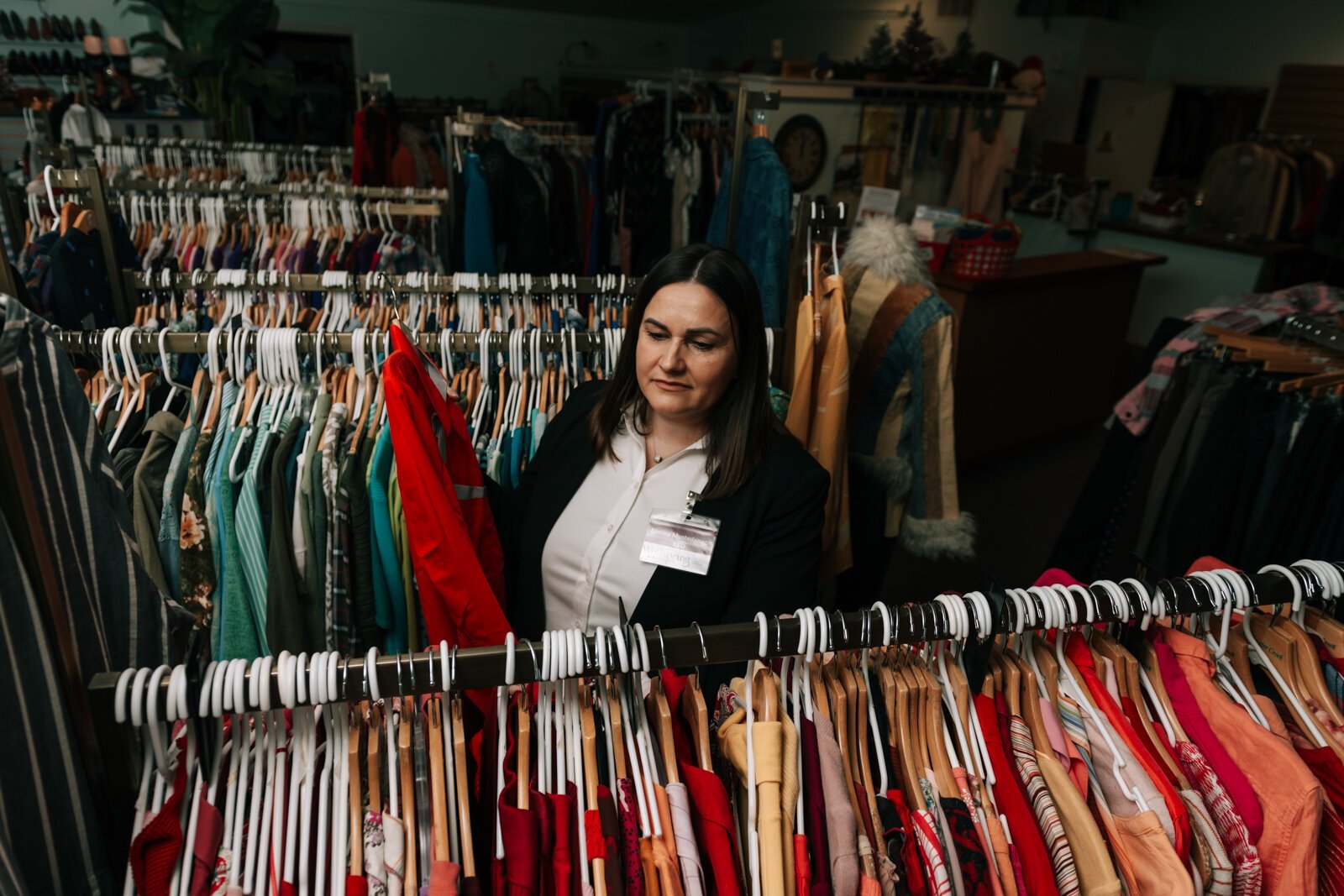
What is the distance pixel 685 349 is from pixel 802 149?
5096 mm

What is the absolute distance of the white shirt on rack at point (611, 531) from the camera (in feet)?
4.80

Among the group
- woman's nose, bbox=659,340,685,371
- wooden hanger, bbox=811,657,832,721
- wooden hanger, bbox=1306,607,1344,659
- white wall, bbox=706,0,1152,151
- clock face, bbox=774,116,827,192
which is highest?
white wall, bbox=706,0,1152,151

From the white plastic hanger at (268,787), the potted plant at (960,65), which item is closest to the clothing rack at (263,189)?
the white plastic hanger at (268,787)

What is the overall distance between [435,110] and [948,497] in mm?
6249

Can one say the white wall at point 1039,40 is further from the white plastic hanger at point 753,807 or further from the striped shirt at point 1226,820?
the white plastic hanger at point 753,807

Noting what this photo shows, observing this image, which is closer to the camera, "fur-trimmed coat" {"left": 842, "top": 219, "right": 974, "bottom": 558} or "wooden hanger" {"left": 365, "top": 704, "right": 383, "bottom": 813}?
"wooden hanger" {"left": 365, "top": 704, "right": 383, "bottom": 813}

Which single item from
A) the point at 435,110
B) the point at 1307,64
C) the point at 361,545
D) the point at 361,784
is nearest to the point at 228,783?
the point at 361,784

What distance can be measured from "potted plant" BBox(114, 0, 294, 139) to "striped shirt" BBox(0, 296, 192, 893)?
5.70m

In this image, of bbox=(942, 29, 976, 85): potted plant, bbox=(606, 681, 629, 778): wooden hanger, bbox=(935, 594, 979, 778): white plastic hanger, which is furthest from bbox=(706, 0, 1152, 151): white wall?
bbox=(606, 681, 629, 778): wooden hanger

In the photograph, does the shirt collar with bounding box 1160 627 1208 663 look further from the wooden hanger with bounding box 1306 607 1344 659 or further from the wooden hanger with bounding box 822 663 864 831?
the wooden hanger with bounding box 822 663 864 831

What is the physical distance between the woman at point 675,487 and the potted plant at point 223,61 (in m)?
5.27

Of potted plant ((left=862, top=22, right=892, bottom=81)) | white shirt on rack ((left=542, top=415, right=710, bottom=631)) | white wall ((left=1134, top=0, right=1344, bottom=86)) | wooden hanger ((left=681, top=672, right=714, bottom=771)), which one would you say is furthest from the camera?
white wall ((left=1134, top=0, right=1344, bottom=86))

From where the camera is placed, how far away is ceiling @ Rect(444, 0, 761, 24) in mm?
8938

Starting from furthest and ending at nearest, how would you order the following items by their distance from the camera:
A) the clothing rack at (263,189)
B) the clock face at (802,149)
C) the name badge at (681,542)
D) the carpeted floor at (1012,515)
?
the clock face at (802,149), the carpeted floor at (1012,515), the clothing rack at (263,189), the name badge at (681,542)
